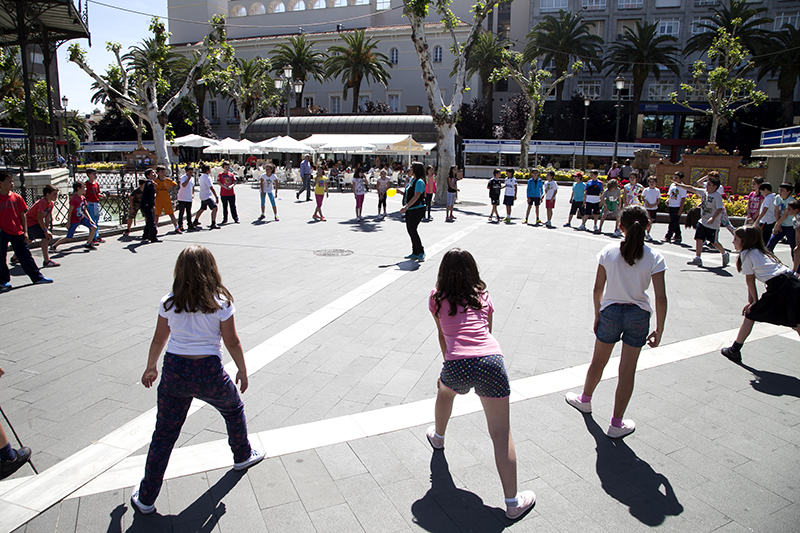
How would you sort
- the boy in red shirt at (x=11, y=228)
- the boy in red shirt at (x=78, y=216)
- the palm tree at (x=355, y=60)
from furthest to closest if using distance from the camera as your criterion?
the palm tree at (x=355, y=60), the boy in red shirt at (x=78, y=216), the boy in red shirt at (x=11, y=228)

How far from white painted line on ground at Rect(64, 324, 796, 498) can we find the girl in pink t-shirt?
1074mm

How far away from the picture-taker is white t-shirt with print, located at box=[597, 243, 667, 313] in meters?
3.60

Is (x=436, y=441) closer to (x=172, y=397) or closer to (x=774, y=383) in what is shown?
(x=172, y=397)

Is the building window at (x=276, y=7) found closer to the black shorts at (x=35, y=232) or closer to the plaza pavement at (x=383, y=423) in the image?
the black shorts at (x=35, y=232)

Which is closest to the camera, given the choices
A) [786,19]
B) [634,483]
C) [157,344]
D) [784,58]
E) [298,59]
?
[157,344]

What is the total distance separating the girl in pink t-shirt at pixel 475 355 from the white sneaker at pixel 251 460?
1.38 metres

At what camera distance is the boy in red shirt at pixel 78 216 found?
33.4 feet

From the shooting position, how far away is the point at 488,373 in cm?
284

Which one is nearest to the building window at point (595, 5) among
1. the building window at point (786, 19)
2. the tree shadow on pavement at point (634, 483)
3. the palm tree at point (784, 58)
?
the palm tree at point (784, 58)

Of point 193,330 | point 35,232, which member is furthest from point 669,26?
point 193,330

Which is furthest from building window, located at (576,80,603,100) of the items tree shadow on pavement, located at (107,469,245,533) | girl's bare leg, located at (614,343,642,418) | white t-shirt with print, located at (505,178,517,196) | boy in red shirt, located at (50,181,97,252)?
tree shadow on pavement, located at (107,469,245,533)

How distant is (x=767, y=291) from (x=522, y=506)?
401 centimetres

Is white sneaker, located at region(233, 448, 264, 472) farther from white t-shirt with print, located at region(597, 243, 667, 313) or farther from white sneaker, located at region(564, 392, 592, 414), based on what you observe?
white t-shirt with print, located at region(597, 243, 667, 313)

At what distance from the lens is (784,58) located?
132 feet
